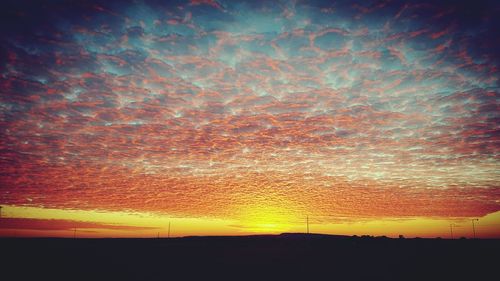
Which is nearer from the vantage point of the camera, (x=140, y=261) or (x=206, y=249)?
(x=140, y=261)

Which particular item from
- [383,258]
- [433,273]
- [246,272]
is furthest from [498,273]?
[246,272]

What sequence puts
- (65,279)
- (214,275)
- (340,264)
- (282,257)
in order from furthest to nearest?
(282,257), (340,264), (214,275), (65,279)

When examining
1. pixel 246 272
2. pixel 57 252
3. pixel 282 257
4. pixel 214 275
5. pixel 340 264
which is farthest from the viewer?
pixel 57 252

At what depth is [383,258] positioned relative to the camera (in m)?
43.6

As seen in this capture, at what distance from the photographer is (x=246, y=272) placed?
33.7 m

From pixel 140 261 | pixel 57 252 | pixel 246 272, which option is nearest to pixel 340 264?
pixel 246 272

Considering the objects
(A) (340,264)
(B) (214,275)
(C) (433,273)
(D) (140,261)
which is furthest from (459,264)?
(D) (140,261)

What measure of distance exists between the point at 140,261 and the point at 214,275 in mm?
15341

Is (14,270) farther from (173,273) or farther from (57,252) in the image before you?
(173,273)

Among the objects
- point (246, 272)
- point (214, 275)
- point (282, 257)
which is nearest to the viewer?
point (214, 275)

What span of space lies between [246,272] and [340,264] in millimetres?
14385

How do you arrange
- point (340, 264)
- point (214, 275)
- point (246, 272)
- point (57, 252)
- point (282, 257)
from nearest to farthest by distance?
point (214, 275) → point (246, 272) → point (340, 264) → point (282, 257) → point (57, 252)

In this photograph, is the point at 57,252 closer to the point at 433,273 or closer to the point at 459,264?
the point at 433,273

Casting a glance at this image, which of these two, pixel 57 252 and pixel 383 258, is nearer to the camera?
pixel 383 258
